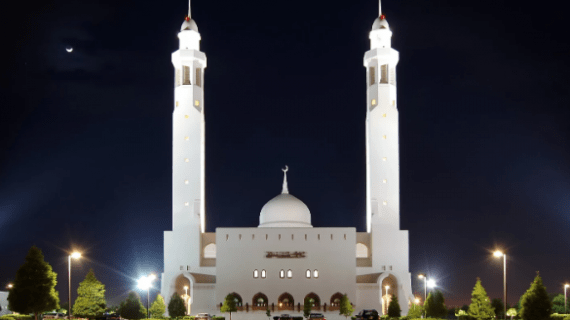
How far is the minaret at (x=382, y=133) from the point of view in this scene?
6925 cm

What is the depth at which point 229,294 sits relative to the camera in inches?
2522

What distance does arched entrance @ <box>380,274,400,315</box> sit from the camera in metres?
67.4

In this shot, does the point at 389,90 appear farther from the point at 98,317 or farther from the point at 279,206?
the point at 98,317

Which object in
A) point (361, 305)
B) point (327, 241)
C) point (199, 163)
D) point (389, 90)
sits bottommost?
point (361, 305)

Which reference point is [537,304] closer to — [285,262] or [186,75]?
[285,262]

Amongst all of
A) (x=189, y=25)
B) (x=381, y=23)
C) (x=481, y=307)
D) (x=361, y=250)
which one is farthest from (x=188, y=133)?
(x=481, y=307)

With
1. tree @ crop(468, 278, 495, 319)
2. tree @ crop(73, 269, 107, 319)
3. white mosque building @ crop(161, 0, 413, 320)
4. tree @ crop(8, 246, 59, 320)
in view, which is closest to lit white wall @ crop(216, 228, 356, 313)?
white mosque building @ crop(161, 0, 413, 320)

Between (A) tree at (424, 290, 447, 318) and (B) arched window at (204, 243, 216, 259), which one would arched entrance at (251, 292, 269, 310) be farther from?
(A) tree at (424, 290, 447, 318)

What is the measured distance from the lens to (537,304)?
116 feet

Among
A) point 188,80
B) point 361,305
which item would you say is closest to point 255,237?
point 361,305

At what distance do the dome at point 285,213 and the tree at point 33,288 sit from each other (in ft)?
121

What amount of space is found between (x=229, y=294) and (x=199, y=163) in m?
13.0

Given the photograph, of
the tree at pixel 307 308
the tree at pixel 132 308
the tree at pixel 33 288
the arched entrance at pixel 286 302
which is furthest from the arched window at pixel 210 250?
the tree at pixel 33 288

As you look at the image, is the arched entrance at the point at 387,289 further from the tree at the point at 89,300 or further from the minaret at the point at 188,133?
the tree at the point at 89,300
